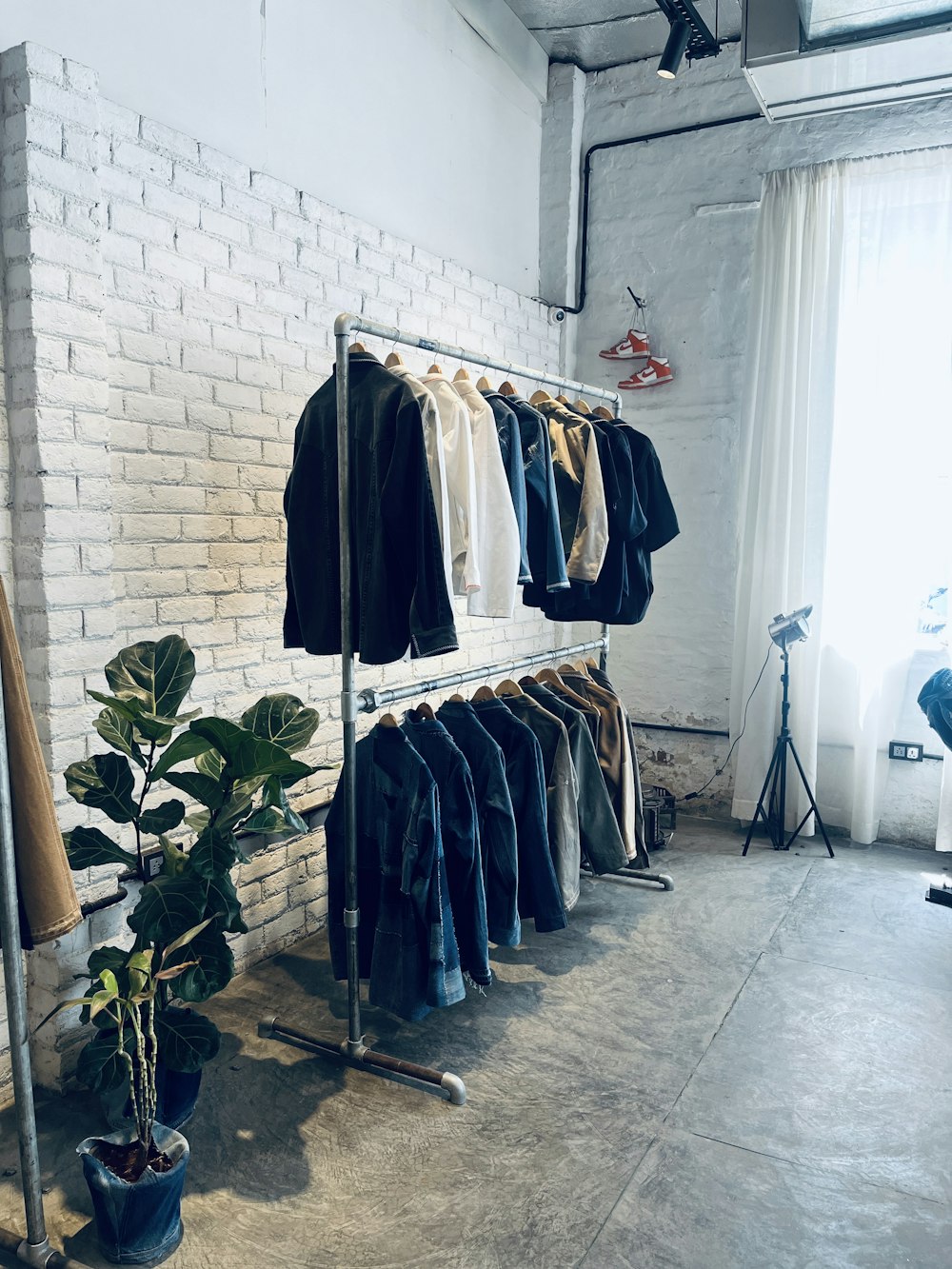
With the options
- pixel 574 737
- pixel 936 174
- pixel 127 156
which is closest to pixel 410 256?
pixel 127 156

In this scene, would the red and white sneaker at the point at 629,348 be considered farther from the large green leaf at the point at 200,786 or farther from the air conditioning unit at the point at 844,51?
the large green leaf at the point at 200,786

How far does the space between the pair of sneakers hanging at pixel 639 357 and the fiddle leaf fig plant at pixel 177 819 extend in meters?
3.06

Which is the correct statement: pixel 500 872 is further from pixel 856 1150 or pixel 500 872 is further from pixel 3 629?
pixel 3 629

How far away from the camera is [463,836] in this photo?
105 inches

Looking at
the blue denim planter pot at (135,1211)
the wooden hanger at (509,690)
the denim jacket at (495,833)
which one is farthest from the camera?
the wooden hanger at (509,690)

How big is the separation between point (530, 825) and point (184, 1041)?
1.17 m

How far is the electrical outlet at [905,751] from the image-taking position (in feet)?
14.1

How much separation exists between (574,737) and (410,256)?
1907 millimetres

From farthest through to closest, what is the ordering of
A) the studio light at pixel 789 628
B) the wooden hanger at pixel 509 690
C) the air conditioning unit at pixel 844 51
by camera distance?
the studio light at pixel 789 628, the wooden hanger at pixel 509 690, the air conditioning unit at pixel 844 51

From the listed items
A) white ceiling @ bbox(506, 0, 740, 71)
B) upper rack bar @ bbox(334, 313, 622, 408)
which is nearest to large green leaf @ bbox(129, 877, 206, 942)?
upper rack bar @ bbox(334, 313, 622, 408)

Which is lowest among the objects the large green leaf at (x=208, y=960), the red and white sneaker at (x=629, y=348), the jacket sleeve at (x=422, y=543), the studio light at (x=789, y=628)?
the large green leaf at (x=208, y=960)

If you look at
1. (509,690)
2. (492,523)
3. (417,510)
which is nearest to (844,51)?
(492,523)

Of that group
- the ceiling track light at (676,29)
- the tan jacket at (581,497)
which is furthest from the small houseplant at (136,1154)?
the ceiling track light at (676,29)

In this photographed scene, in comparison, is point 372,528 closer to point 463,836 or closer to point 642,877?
point 463,836
